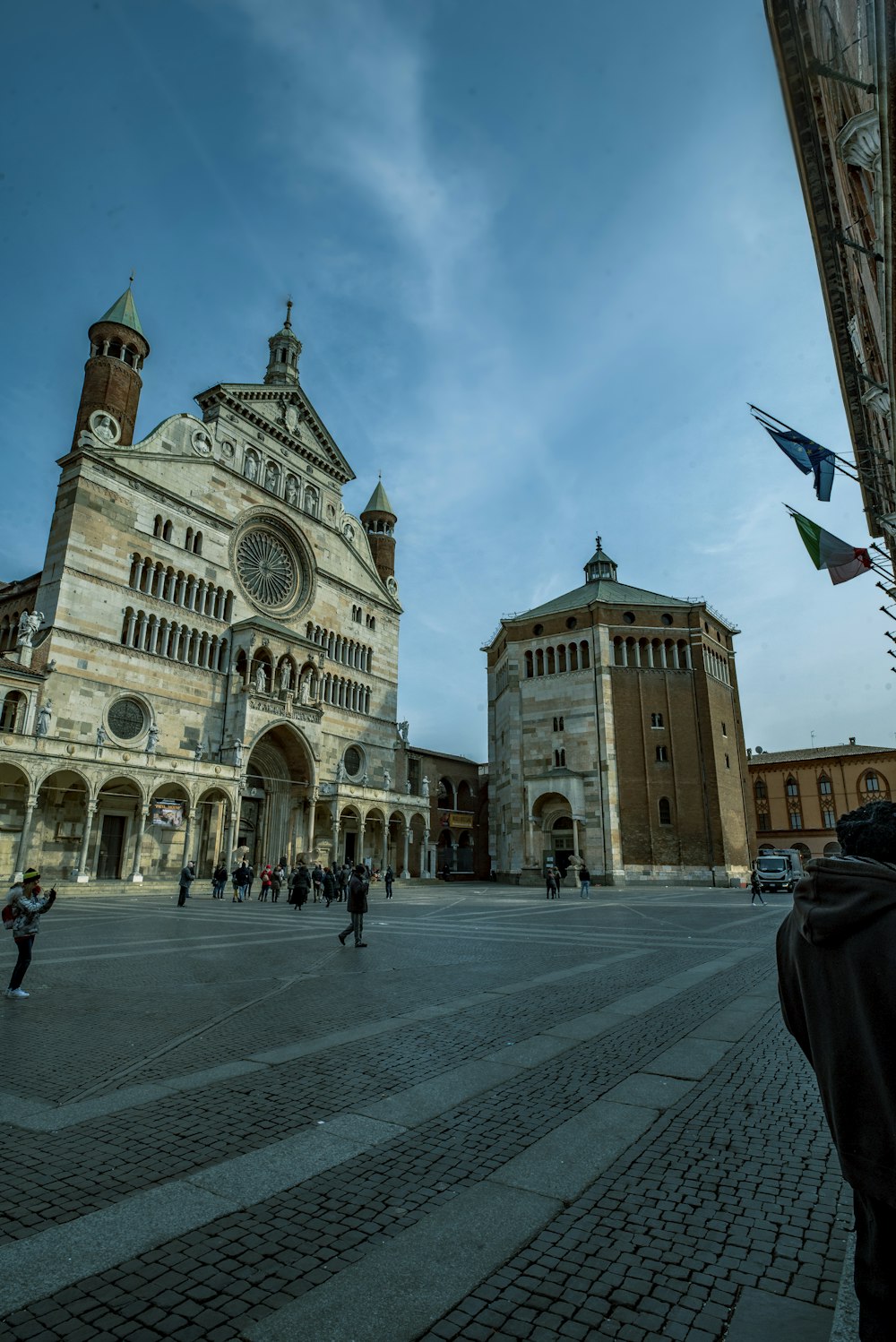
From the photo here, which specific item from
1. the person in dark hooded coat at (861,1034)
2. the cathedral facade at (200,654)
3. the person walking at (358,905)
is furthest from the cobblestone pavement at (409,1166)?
the cathedral facade at (200,654)

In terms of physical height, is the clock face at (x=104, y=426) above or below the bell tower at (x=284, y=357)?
below

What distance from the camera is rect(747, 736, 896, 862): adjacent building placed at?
67938mm

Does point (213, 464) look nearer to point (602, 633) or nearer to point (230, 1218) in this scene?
point (602, 633)

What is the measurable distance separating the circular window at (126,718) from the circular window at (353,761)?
13.7 metres

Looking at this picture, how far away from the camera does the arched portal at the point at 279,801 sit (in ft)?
123

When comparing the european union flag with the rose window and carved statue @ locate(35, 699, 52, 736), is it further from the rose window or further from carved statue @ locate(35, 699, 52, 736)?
the rose window

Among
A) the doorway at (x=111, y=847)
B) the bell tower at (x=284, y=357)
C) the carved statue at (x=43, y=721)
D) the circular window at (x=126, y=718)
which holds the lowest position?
the doorway at (x=111, y=847)

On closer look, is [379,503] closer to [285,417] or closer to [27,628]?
[285,417]

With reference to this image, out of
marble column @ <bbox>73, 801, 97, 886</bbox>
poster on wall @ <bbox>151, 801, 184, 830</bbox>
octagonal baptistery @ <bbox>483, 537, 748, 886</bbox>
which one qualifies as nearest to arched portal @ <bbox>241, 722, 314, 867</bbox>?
poster on wall @ <bbox>151, 801, 184, 830</bbox>

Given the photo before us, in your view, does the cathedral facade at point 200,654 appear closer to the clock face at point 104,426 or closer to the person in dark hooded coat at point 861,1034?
the clock face at point 104,426

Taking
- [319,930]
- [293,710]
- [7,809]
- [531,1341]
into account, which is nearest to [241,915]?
[319,930]

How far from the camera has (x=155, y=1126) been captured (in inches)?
183

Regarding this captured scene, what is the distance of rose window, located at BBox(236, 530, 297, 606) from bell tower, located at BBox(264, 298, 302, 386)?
1182cm

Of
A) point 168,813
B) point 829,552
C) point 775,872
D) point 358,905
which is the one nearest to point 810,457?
point 829,552
